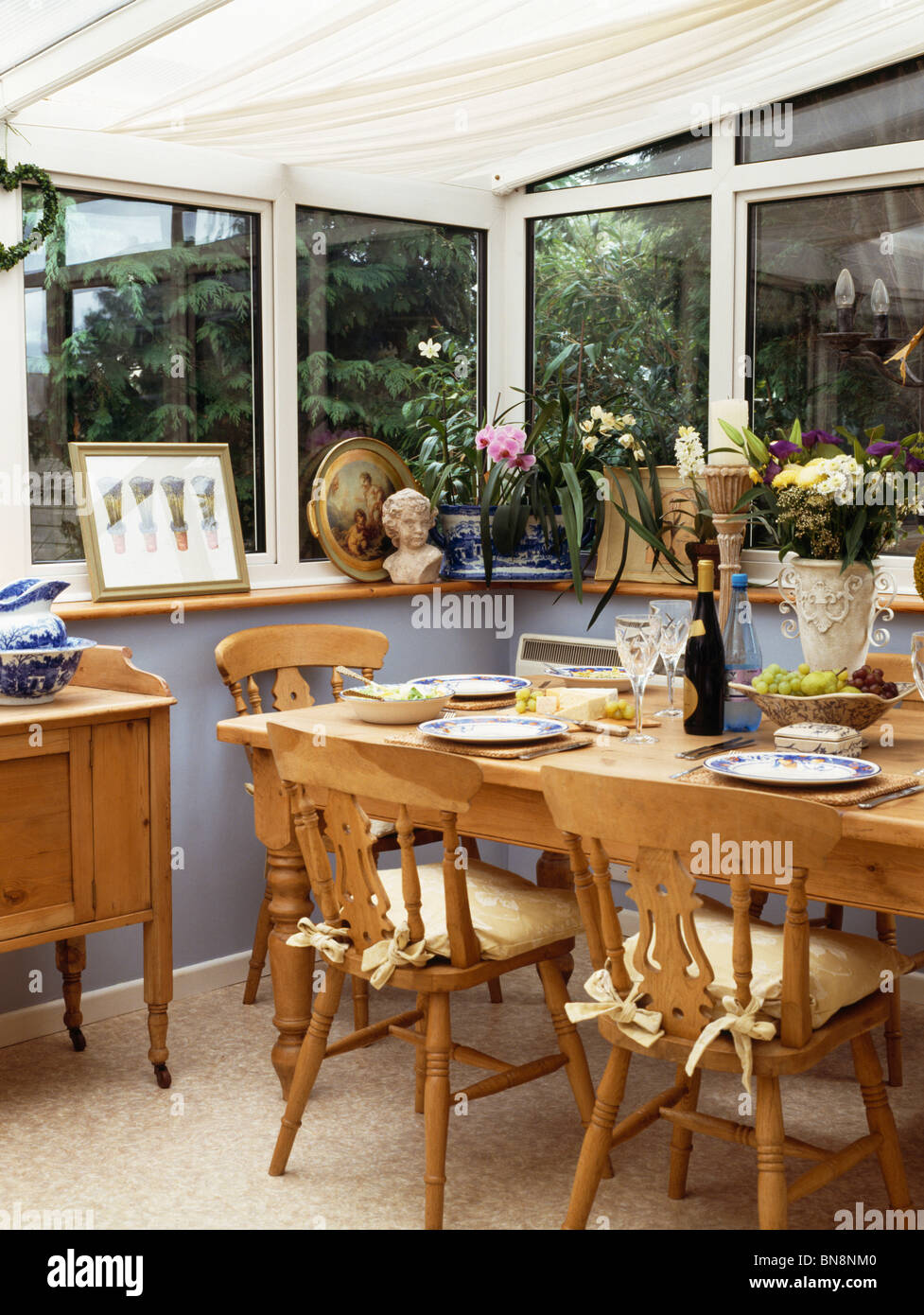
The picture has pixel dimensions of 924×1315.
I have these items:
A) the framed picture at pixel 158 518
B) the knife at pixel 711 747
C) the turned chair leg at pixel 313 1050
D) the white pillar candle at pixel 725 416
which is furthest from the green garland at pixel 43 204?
the knife at pixel 711 747

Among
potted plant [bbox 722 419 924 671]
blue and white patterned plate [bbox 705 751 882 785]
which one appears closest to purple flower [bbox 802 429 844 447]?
potted plant [bbox 722 419 924 671]

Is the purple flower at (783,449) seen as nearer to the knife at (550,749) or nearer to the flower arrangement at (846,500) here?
the flower arrangement at (846,500)

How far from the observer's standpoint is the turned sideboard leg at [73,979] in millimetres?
3293

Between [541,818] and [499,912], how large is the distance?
0.23 m

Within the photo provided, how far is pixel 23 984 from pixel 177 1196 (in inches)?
38.8

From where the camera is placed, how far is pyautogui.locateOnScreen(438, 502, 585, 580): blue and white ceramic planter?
13.6 feet

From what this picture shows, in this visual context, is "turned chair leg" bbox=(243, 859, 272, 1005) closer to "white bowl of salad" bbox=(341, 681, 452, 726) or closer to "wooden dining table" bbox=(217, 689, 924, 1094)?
"wooden dining table" bbox=(217, 689, 924, 1094)

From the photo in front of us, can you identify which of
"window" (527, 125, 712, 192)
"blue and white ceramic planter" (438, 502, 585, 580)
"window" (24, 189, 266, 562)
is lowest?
"blue and white ceramic planter" (438, 502, 585, 580)

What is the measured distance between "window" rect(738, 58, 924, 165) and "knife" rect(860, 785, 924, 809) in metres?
2.15

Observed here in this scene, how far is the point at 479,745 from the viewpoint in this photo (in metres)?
2.44

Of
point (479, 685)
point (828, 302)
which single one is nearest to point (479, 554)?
point (828, 302)

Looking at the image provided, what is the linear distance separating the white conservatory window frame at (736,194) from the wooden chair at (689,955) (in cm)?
184

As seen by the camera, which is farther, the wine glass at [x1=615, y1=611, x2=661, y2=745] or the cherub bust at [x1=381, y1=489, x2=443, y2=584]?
the cherub bust at [x1=381, y1=489, x2=443, y2=584]
